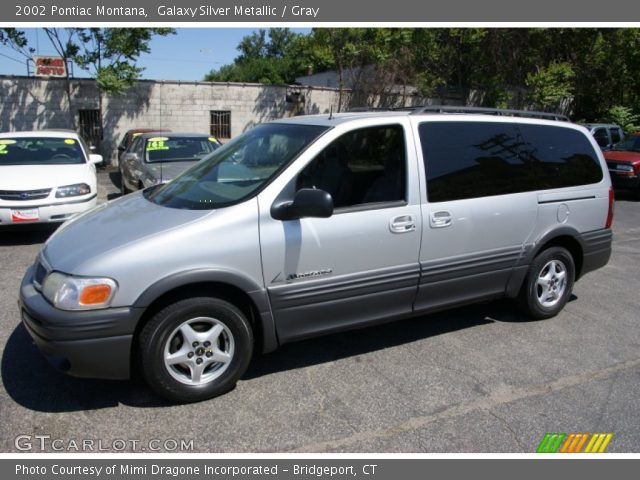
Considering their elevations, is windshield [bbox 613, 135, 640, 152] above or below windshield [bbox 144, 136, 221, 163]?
above

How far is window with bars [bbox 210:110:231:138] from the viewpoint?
20047 mm

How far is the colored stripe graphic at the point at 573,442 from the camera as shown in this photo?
2.91 m

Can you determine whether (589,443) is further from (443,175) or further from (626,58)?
(626,58)

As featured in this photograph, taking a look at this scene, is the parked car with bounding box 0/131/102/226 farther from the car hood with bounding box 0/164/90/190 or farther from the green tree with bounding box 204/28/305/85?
the green tree with bounding box 204/28/305/85

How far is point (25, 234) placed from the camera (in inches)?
300

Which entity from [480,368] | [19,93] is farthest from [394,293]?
[19,93]

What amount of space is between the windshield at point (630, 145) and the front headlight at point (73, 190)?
43.9 feet

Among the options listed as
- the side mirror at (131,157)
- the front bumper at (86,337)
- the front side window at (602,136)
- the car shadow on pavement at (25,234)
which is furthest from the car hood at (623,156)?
the front bumper at (86,337)

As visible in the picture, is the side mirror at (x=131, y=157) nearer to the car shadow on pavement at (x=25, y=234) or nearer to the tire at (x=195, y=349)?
the car shadow on pavement at (x=25, y=234)

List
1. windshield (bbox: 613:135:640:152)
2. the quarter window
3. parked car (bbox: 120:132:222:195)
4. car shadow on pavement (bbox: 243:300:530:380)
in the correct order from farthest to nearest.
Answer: the quarter window, windshield (bbox: 613:135:640:152), parked car (bbox: 120:132:222:195), car shadow on pavement (bbox: 243:300:530:380)

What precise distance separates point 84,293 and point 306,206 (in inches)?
53.3

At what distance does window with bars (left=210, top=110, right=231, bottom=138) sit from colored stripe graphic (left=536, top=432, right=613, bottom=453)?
61.0 ft

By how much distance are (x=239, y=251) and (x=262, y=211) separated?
29 centimetres

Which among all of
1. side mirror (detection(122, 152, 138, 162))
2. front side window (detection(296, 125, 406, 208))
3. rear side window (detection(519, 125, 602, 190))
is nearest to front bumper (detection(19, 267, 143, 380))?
front side window (detection(296, 125, 406, 208))
